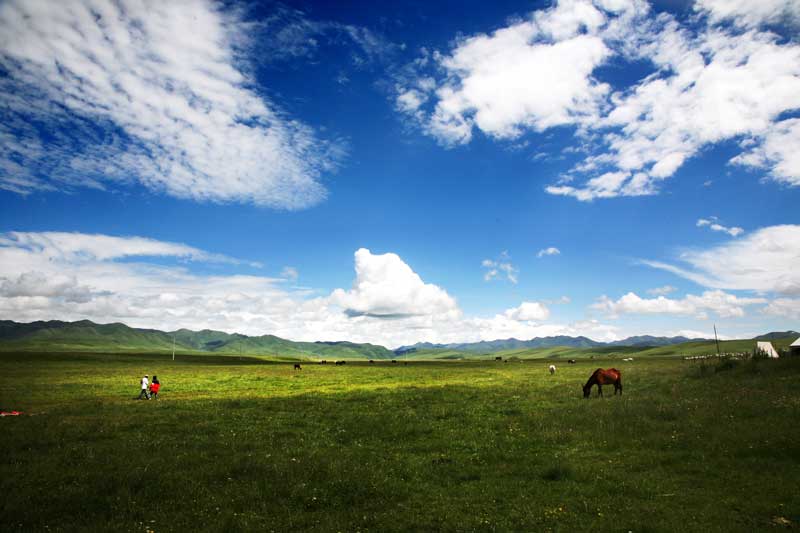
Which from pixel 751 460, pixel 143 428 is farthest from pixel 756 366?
pixel 143 428

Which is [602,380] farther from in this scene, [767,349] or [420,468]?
[767,349]

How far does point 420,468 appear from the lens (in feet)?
59.2

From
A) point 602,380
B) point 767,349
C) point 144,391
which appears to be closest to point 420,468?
point 602,380

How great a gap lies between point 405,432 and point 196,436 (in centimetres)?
1150

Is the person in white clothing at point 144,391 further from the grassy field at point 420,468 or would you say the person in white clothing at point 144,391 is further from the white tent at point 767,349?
the white tent at point 767,349

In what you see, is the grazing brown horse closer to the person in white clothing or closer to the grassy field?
the grassy field

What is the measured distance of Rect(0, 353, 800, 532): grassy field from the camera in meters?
12.7

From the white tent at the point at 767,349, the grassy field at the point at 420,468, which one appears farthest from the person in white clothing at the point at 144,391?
the white tent at the point at 767,349

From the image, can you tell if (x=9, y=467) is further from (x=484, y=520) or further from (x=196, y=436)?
(x=484, y=520)

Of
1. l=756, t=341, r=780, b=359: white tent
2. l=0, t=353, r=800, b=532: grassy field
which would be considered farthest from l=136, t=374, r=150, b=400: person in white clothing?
l=756, t=341, r=780, b=359: white tent

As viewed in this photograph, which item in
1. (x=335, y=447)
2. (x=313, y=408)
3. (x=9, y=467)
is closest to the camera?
(x=9, y=467)

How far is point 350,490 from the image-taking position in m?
15.4

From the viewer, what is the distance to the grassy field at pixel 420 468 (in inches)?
500

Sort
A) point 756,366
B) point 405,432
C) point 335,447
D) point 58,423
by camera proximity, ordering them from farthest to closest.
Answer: point 756,366 < point 58,423 < point 405,432 < point 335,447
